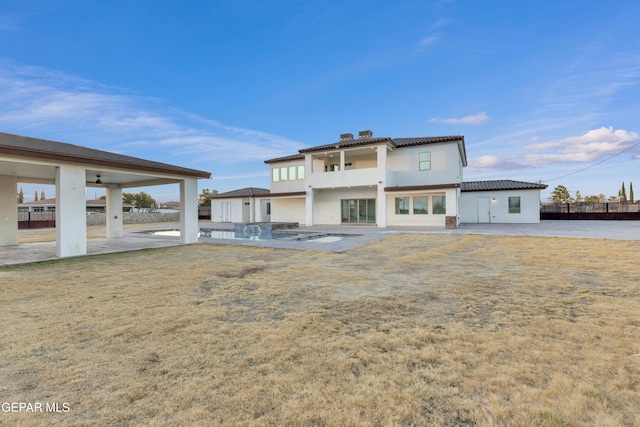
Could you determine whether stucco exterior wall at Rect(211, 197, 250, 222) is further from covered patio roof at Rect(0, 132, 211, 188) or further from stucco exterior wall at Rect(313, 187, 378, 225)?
covered patio roof at Rect(0, 132, 211, 188)

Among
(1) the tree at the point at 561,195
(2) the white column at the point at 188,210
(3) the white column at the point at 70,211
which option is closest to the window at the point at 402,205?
(2) the white column at the point at 188,210

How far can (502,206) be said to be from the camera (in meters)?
24.8

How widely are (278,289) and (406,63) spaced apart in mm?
21534

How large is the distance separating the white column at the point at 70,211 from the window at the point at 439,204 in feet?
67.8

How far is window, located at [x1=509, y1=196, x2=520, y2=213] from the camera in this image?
2440 cm

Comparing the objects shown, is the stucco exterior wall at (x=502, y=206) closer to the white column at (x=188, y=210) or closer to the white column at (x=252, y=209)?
the white column at (x=252, y=209)

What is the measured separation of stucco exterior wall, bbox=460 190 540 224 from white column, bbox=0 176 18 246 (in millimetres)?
29982

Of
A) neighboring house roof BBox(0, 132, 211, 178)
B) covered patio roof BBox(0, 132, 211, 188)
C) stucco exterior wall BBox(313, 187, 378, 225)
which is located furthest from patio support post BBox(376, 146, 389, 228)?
neighboring house roof BBox(0, 132, 211, 178)

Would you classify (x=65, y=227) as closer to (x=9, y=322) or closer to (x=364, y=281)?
(x=9, y=322)

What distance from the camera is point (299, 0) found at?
17484 millimetres

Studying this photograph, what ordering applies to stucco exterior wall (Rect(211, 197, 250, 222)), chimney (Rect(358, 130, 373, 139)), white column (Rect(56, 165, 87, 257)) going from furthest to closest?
Result: stucco exterior wall (Rect(211, 197, 250, 222)) < chimney (Rect(358, 130, 373, 139)) < white column (Rect(56, 165, 87, 257))

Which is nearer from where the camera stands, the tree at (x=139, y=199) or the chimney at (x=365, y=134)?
the chimney at (x=365, y=134)

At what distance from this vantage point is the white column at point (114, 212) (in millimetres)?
16297

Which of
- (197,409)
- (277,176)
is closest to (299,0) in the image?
(277,176)
